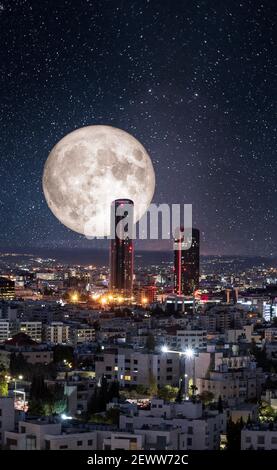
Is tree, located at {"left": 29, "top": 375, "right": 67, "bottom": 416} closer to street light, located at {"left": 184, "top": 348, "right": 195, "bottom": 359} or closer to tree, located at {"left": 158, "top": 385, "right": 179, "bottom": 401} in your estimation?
tree, located at {"left": 158, "top": 385, "right": 179, "bottom": 401}

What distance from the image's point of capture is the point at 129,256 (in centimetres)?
3916

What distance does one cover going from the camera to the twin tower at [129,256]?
34.2m

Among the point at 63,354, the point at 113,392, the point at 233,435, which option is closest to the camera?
the point at 233,435

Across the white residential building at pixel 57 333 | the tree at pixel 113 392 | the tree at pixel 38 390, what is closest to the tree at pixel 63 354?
the tree at pixel 113 392

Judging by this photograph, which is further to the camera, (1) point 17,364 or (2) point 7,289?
(2) point 7,289

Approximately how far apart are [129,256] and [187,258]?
6.52m

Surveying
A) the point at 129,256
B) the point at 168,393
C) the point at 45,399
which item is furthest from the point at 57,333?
the point at 129,256

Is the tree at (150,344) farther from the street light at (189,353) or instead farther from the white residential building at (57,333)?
the white residential building at (57,333)

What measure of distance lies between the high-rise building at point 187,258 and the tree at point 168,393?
3044cm

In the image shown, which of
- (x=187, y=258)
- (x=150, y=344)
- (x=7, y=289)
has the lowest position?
(x=150, y=344)

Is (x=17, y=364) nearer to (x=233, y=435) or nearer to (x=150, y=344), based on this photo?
(x=150, y=344)

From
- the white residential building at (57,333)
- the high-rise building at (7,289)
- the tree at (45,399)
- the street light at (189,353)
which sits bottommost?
the tree at (45,399)

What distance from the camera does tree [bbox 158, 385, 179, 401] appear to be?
12.8m

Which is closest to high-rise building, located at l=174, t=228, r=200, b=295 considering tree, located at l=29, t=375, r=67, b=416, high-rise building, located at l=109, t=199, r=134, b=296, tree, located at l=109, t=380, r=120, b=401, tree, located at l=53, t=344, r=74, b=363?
high-rise building, located at l=109, t=199, r=134, b=296
